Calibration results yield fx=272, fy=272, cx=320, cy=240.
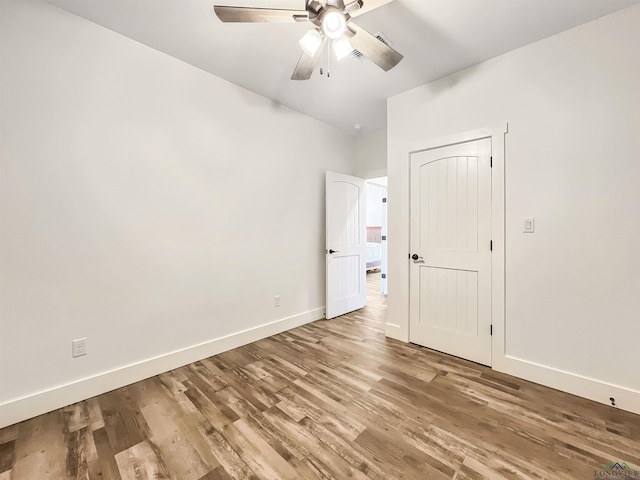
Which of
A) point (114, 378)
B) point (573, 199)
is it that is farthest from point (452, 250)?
point (114, 378)

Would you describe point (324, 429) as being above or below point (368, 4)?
below

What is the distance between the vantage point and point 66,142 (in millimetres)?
1900

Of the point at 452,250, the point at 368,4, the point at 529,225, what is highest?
the point at 368,4

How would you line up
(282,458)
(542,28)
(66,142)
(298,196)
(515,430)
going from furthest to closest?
1. (298,196)
2. (542,28)
3. (66,142)
4. (515,430)
5. (282,458)

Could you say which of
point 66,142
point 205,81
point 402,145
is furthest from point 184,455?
point 402,145

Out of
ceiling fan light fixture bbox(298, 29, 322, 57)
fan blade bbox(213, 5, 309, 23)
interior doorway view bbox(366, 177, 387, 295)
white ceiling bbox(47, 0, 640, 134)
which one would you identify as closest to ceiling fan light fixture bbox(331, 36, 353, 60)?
ceiling fan light fixture bbox(298, 29, 322, 57)

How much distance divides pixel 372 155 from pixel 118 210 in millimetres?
3269

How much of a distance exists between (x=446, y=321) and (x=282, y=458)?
6.40 ft

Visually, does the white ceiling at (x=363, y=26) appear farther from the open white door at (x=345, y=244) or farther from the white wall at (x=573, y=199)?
the open white door at (x=345, y=244)

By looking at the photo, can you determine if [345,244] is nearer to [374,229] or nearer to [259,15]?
[259,15]

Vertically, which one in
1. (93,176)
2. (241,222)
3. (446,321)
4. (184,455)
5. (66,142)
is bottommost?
(184,455)

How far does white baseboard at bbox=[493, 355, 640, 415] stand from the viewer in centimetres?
183

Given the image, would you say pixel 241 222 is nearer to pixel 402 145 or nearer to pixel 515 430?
pixel 402 145

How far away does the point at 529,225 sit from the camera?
2215 mm
